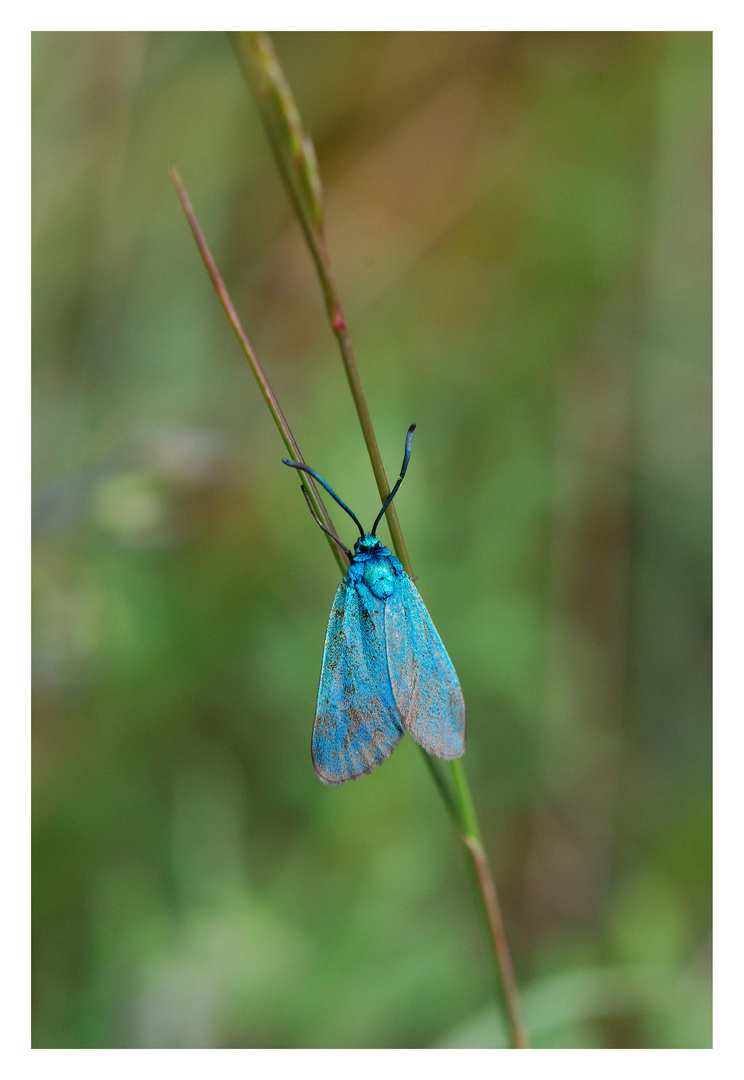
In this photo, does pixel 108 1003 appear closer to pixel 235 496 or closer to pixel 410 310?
pixel 235 496

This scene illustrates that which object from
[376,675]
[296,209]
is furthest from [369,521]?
[296,209]

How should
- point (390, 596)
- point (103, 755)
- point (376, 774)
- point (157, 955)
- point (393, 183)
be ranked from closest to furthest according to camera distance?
point (390, 596)
point (157, 955)
point (376, 774)
point (103, 755)
point (393, 183)

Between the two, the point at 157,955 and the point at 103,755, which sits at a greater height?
the point at 103,755

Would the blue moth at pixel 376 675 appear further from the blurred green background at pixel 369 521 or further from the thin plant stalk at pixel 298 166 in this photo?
the blurred green background at pixel 369 521

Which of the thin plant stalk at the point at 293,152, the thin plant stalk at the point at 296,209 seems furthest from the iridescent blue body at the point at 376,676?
the thin plant stalk at the point at 293,152

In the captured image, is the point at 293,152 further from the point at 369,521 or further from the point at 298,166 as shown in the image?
the point at 369,521

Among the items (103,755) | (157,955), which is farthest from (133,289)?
(157,955)

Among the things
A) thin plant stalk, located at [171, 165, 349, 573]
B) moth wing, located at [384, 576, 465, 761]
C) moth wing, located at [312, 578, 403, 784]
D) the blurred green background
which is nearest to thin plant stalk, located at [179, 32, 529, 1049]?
thin plant stalk, located at [171, 165, 349, 573]

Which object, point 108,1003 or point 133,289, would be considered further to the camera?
point 133,289

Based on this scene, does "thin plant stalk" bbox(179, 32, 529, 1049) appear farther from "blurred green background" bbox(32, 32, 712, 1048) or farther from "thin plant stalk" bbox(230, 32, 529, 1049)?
"blurred green background" bbox(32, 32, 712, 1048)
